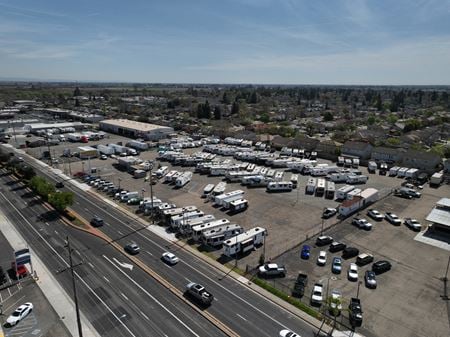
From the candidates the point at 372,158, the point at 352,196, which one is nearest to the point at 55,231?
the point at 352,196

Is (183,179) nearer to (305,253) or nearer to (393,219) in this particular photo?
(305,253)

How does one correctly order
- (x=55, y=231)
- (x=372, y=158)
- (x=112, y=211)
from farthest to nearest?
(x=372, y=158) < (x=112, y=211) < (x=55, y=231)

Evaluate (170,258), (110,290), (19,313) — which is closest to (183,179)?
(170,258)

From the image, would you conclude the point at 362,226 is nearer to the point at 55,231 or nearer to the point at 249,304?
the point at 249,304

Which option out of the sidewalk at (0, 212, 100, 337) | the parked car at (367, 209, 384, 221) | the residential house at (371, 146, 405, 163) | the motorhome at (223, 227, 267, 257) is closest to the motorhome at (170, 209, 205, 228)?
the motorhome at (223, 227, 267, 257)

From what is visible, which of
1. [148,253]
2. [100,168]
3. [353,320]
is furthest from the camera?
[100,168]

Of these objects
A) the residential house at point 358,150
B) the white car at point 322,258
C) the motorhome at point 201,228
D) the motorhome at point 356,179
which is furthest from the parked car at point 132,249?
the residential house at point 358,150

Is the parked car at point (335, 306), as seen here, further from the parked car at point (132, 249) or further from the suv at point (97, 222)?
the suv at point (97, 222)
